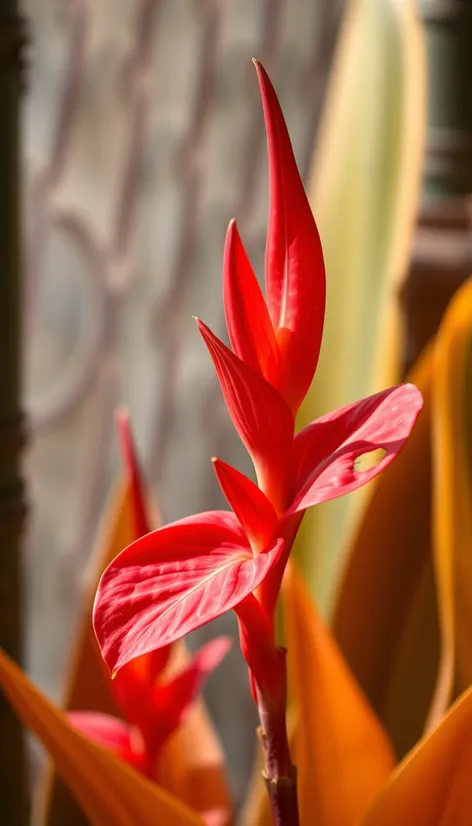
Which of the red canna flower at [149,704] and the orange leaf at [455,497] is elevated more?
the orange leaf at [455,497]

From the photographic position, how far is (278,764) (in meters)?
0.12

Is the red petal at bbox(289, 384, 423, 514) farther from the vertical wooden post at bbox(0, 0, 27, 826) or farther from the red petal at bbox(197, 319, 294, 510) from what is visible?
the vertical wooden post at bbox(0, 0, 27, 826)

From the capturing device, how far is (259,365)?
0.38ft

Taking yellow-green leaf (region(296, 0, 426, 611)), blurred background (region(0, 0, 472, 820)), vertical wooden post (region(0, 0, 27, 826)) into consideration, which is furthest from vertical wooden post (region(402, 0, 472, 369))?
blurred background (region(0, 0, 472, 820))

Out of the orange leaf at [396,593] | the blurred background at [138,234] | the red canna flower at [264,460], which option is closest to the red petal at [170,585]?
the red canna flower at [264,460]

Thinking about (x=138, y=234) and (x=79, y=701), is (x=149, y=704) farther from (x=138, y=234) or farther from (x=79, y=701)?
(x=138, y=234)

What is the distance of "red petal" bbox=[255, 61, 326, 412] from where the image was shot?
4.5 inches

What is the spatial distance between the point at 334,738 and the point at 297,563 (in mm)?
105

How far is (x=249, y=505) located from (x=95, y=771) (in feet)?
0.27

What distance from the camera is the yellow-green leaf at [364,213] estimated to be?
26 centimetres

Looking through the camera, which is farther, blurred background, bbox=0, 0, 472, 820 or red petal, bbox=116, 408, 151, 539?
blurred background, bbox=0, 0, 472, 820

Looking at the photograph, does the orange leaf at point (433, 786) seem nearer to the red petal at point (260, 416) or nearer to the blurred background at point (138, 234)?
the red petal at point (260, 416)

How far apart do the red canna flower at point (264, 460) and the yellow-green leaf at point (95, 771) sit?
55 millimetres

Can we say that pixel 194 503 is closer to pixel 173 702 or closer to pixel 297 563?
pixel 297 563
